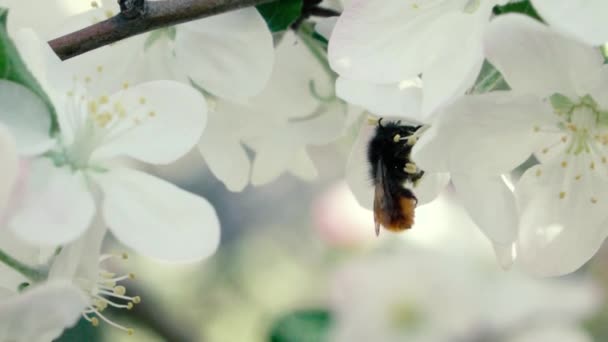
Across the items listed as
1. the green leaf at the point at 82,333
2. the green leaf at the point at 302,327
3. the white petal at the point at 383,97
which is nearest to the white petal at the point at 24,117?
the white petal at the point at 383,97

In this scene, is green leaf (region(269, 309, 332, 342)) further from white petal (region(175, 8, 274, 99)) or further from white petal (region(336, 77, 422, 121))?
white petal (region(336, 77, 422, 121))

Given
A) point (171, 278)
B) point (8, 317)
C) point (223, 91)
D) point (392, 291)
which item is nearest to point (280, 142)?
point (223, 91)

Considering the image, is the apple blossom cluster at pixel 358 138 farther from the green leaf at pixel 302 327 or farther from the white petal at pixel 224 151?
the green leaf at pixel 302 327

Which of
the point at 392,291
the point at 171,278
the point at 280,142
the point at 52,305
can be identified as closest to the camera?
the point at 52,305

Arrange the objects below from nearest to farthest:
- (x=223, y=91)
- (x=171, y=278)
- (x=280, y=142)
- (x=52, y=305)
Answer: (x=52, y=305), (x=223, y=91), (x=280, y=142), (x=171, y=278)

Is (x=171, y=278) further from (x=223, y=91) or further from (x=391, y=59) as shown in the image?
(x=391, y=59)

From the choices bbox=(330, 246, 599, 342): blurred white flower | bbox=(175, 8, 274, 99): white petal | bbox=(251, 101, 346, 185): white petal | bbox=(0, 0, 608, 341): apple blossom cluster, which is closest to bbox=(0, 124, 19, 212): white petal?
bbox=(0, 0, 608, 341): apple blossom cluster
